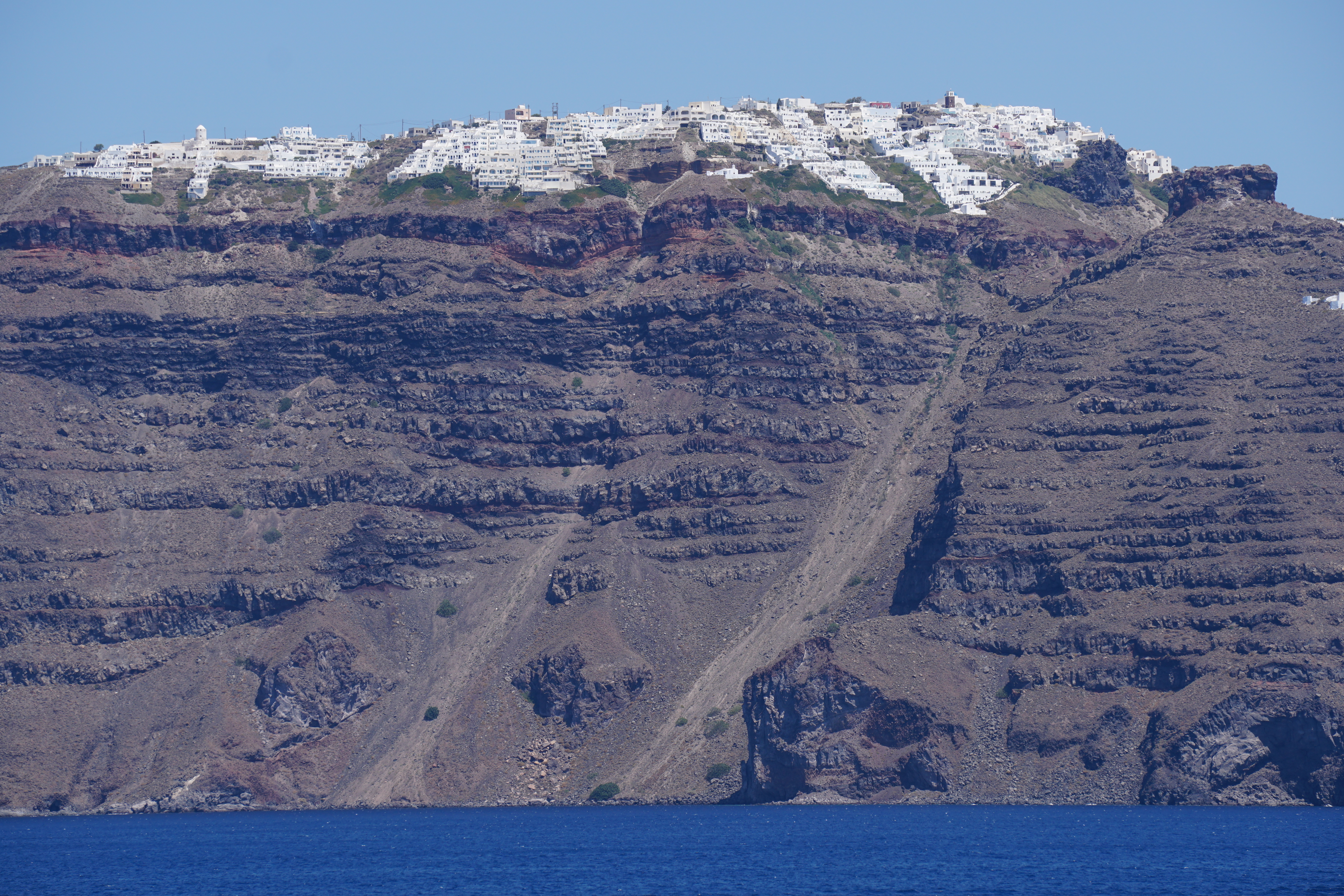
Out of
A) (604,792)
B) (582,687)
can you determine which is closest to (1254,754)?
(604,792)

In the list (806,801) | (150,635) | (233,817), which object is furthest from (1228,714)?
(150,635)

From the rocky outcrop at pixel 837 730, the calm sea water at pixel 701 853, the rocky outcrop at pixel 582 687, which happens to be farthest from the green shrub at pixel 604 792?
the rocky outcrop at pixel 837 730

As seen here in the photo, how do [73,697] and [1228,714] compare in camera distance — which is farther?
[73,697]

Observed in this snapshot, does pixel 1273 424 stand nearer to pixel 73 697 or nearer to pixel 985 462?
pixel 985 462

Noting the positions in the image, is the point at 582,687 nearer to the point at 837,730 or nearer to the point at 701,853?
the point at 837,730

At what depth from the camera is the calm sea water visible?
418ft

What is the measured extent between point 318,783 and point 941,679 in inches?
2075

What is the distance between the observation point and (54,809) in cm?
18438

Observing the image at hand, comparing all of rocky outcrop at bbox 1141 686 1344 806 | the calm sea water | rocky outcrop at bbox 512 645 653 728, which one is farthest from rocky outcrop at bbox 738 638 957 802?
rocky outcrop at bbox 1141 686 1344 806

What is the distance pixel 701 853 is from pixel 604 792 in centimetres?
3786

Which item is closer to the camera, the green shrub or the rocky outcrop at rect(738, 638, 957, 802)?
the rocky outcrop at rect(738, 638, 957, 802)

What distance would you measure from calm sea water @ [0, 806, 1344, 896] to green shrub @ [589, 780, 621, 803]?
6.41ft

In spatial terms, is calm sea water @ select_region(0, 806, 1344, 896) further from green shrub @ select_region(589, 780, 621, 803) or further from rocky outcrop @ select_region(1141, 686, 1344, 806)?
green shrub @ select_region(589, 780, 621, 803)

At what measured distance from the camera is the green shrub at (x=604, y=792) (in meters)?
182
